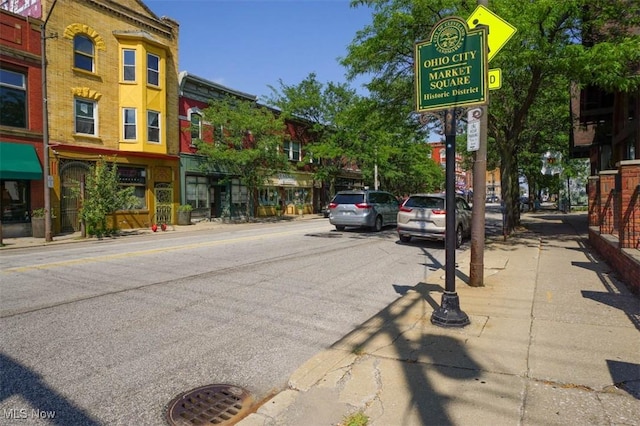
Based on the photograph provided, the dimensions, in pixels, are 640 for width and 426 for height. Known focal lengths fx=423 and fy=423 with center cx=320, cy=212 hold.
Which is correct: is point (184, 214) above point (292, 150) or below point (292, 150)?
below

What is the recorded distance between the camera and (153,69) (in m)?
24.5

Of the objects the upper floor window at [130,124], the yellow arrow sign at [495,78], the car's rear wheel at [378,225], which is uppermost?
the upper floor window at [130,124]

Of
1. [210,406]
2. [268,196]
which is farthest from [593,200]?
[268,196]

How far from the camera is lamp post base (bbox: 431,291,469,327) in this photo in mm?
5211

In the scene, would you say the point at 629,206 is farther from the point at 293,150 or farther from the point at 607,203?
the point at 293,150

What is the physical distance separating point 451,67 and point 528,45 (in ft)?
22.9

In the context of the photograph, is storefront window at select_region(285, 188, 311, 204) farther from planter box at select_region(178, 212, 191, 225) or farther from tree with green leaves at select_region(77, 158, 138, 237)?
tree with green leaves at select_region(77, 158, 138, 237)

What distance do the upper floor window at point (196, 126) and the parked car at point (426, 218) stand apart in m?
17.8

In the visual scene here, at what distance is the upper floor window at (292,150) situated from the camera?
3722cm

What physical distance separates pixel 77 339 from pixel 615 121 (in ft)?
73.8

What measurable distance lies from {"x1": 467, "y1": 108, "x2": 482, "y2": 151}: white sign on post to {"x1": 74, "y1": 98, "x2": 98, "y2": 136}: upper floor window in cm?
2063

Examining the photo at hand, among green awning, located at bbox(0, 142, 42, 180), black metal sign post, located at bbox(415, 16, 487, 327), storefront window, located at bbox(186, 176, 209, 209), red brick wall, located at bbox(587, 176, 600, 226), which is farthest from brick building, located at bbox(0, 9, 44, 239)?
red brick wall, located at bbox(587, 176, 600, 226)

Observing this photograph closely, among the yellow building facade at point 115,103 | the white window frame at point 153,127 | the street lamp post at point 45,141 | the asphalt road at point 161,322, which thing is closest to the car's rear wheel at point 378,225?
the asphalt road at point 161,322

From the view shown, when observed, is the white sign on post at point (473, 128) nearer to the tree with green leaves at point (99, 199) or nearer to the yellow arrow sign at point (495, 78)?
the yellow arrow sign at point (495, 78)
